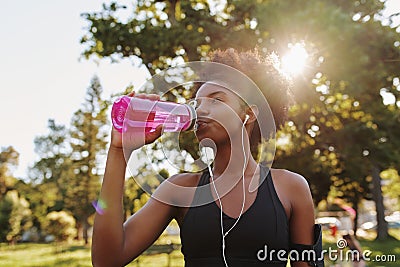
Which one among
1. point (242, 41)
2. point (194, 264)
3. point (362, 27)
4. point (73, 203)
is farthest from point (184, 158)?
point (73, 203)

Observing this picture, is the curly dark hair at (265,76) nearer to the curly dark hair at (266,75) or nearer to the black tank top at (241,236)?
the curly dark hair at (266,75)

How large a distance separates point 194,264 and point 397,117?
1190 cm

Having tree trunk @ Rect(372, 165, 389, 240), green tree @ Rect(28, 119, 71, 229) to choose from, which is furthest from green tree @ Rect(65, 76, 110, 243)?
tree trunk @ Rect(372, 165, 389, 240)

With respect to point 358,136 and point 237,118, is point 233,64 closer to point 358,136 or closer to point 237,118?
point 237,118

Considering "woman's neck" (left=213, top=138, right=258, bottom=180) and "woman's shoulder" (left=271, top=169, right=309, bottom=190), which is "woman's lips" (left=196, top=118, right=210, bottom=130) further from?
"woman's shoulder" (left=271, top=169, right=309, bottom=190)

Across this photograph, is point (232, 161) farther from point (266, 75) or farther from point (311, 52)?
point (311, 52)

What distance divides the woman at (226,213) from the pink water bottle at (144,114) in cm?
9

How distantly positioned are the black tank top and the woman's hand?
0.31 metres

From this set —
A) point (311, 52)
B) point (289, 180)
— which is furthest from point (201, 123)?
point (311, 52)

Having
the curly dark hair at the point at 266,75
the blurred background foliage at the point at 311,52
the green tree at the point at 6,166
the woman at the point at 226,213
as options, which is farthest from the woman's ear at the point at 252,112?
the green tree at the point at 6,166

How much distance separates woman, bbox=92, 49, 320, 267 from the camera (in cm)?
144

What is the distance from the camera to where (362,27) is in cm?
977

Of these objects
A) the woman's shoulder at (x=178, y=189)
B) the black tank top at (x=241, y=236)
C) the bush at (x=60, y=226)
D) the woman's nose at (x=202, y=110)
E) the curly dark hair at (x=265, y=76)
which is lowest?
the bush at (x=60, y=226)

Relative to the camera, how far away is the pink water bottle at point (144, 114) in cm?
127
